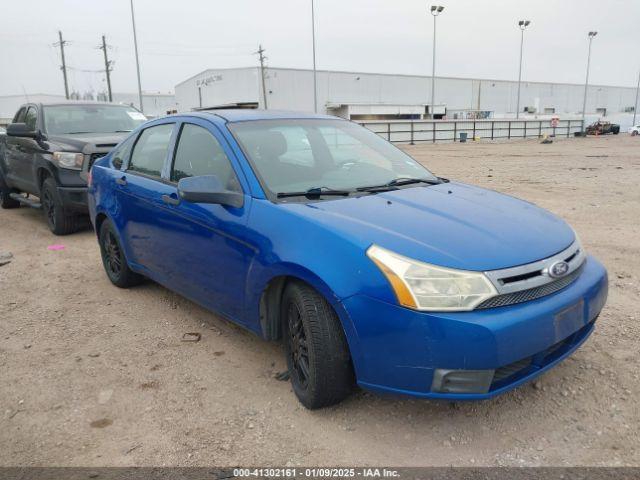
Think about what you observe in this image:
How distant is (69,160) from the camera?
7.07 m

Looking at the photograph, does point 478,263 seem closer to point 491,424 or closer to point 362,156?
point 491,424

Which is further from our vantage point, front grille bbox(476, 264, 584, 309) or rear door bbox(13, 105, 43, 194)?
rear door bbox(13, 105, 43, 194)

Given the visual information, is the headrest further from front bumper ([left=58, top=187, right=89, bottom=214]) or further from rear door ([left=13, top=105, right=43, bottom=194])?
rear door ([left=13, top=105, right=43, bottom=194])

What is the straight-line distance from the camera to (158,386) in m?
3.28

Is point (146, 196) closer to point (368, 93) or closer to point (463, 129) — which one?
point (463, 129)

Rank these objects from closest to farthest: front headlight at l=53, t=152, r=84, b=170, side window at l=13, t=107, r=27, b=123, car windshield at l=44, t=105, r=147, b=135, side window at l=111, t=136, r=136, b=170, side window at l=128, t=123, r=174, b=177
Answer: side window at l=128, t=123, r=174, b=177 < side window at l=111, t=136, r=136, b=170 < front headlight at l=53, t=152, r=84, b=170 < car windshield at l=44, t=105, r=147, b=135 < side window at l=13, t=107, r=27, b=123

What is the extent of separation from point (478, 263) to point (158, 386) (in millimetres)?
2138

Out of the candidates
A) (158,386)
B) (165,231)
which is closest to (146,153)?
(165,231)

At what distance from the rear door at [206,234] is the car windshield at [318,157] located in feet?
0.63

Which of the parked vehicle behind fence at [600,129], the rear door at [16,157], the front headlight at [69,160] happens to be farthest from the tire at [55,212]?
the parked vehicle behind fence at [600,129]

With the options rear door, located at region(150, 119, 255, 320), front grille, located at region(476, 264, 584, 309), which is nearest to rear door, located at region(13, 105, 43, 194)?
rear door, located at region(150, 119, 255, 320)

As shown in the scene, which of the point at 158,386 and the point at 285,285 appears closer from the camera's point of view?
the point at 285,285

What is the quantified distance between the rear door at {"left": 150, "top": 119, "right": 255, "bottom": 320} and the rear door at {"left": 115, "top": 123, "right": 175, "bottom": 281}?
0.39 ft

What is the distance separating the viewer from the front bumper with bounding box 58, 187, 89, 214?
7.06 meters
